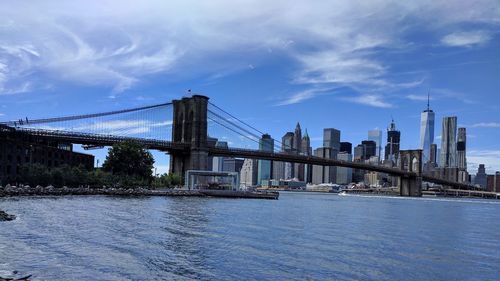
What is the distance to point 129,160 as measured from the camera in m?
110

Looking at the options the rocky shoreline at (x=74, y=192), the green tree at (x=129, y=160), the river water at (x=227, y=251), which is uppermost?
the green tree at (x=129, y=160)

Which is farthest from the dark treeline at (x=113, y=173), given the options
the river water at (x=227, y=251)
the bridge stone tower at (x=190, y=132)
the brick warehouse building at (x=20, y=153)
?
the river water at (x=227, y=251)

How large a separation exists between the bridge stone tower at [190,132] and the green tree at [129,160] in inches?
Result: 489

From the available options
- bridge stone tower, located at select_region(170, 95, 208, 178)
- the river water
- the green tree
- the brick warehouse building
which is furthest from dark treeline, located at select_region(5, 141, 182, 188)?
the river water

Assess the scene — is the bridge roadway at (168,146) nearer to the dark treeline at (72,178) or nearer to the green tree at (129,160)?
the green tree at (129,160)

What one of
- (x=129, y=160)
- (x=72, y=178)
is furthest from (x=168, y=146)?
(x=72, y=178)

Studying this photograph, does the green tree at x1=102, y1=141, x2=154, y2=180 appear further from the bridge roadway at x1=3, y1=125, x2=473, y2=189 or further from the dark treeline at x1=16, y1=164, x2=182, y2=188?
the bridge roadway at x1=3, y1=125, x2=473, y2=189

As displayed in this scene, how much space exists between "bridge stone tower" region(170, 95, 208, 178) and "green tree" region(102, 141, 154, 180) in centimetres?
1241

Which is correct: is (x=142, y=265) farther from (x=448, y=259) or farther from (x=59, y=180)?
(x=59, y=180)

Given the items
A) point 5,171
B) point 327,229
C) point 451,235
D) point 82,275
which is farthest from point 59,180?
point 82,275

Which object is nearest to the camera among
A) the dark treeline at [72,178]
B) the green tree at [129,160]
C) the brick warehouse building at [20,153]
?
the dark treeline at [72,178]

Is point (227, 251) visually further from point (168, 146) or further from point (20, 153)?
point (168, 146)

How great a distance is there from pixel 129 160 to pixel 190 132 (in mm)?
25240

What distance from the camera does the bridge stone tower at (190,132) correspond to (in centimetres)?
12450
